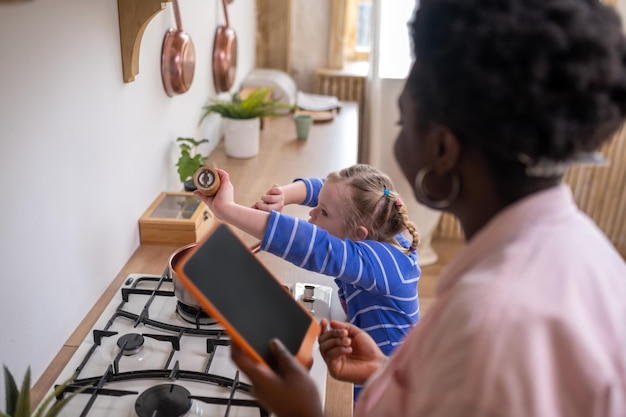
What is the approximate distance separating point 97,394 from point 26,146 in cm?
40

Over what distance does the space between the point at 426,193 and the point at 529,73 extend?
0.59 feet

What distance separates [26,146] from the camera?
90 cm

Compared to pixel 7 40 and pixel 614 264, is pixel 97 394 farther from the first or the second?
pixel 614 264

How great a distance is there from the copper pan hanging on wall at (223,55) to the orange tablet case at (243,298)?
142 centimetres

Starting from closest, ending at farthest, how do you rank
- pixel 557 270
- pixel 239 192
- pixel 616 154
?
pixel 557 270
pixel 239 192
pixel 616 154

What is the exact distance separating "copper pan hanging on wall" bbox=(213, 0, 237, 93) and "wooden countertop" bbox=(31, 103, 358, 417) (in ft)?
0.79

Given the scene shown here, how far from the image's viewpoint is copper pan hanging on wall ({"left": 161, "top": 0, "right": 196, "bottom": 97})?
1514 mm

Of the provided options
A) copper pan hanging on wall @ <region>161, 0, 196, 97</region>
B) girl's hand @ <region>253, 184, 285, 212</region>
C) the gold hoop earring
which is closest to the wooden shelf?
copper pan hanging on wall @ <region>161, 0, 196, 97</region>

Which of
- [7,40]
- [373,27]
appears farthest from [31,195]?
[373,27]

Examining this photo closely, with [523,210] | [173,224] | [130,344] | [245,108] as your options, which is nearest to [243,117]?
[245,108]

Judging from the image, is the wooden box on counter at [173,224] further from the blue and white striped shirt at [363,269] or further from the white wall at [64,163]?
the blue and white striped shirt at [363,269]

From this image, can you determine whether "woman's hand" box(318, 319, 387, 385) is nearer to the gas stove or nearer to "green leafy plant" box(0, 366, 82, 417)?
the gas stove

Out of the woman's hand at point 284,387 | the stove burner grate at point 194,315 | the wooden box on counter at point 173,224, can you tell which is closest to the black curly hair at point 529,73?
the woman's hand at point 284,387

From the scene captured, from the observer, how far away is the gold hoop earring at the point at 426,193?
0.60 metres
